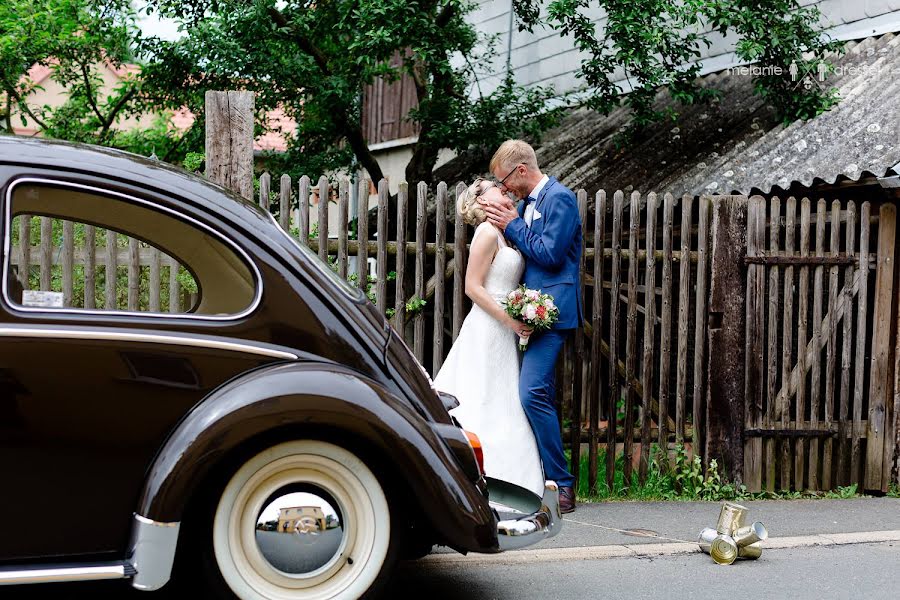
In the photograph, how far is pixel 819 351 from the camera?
725 cm

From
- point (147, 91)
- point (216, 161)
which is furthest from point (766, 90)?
point (147, 91)

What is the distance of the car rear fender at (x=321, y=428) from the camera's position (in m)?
3.51

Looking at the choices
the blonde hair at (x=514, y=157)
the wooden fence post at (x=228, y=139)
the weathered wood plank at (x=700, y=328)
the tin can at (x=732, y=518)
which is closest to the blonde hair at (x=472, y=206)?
the blonde hair at (x=514, y=157)

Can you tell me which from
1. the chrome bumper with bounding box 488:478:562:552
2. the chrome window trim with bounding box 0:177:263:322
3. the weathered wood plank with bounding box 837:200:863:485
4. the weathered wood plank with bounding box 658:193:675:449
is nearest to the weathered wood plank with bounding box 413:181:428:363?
the weathered wood plank with bounding box 658:193:675:449

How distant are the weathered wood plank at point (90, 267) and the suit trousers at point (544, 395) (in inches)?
101

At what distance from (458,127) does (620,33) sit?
215cm

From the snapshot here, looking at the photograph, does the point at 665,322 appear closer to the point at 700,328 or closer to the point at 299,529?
the point at 700,328

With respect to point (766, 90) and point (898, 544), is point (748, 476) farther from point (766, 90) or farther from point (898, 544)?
point (766, 90)

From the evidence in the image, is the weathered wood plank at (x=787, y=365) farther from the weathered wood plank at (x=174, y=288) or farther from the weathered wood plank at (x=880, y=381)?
the weathered wood plank at (x=174, y=288)

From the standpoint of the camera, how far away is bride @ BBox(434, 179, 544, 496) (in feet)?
19.4

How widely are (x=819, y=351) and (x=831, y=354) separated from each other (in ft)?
0.33

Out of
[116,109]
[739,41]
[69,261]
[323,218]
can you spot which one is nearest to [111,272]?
[69,261]

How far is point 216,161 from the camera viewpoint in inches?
240

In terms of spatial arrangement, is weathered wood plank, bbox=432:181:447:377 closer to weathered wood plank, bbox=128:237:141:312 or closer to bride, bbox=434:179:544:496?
bride, bbox=434:179:544:496
